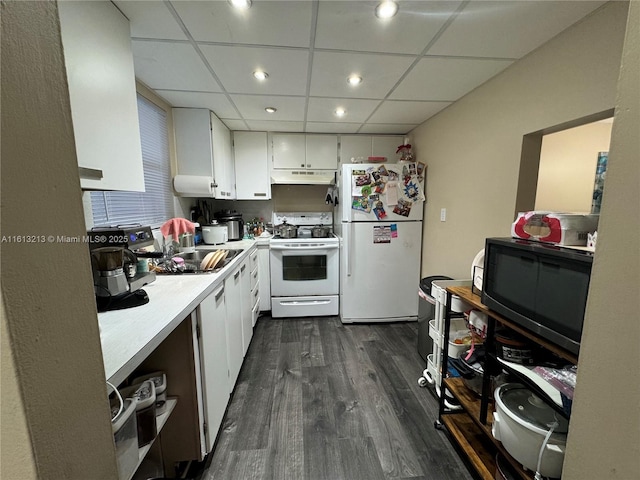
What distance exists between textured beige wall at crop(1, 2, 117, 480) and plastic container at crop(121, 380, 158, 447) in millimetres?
541

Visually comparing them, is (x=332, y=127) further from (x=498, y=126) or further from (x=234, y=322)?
(x=234, y=322)

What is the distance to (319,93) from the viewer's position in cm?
196

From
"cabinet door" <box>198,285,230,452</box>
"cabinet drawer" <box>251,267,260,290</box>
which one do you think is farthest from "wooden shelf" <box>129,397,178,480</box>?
"cabinet drawer" <box>251,267,260,290</box>

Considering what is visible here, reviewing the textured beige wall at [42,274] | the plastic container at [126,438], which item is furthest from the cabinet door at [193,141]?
the textured beige wall at [42,274]

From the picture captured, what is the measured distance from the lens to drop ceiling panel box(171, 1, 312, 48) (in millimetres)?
1110

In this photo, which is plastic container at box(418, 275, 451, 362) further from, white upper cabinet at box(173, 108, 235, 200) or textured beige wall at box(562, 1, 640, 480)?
white upper cabinet at box(173, 108, 235, 200)

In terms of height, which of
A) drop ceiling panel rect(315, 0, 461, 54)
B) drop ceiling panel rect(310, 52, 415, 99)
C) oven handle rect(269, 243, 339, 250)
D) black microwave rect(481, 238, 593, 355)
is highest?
drop ceiling panel rect(310, 52, 415, 99)

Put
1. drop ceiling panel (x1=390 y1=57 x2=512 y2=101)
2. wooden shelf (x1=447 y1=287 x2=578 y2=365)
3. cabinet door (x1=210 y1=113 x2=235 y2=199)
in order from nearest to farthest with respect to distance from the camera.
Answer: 1. wooden shelf (x1=447 y1=287 x2=578 y2=365)
2. drop ceiling panel (x1=390 y1=57 x2=512 y2=101)
3. cabinet door (x1=210 y1=113 x2=235 y2=199)

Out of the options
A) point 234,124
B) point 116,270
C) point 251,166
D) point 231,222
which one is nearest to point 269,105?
point 234,124

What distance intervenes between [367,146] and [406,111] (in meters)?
0.77

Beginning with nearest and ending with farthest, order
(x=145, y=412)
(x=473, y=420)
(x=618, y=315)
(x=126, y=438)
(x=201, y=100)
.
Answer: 1. (x=618, y=315)
2. (x=126, y=438)
3. (x=145, y=412)
4. (x=473, y=420)
5. (x=201, y=100)

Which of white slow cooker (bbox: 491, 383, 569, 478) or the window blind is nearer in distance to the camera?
white slow cooker (bbox: 491, 383, 569, 478)

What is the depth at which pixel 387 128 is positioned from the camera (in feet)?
9.50

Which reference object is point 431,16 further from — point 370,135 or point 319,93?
point 370,135
